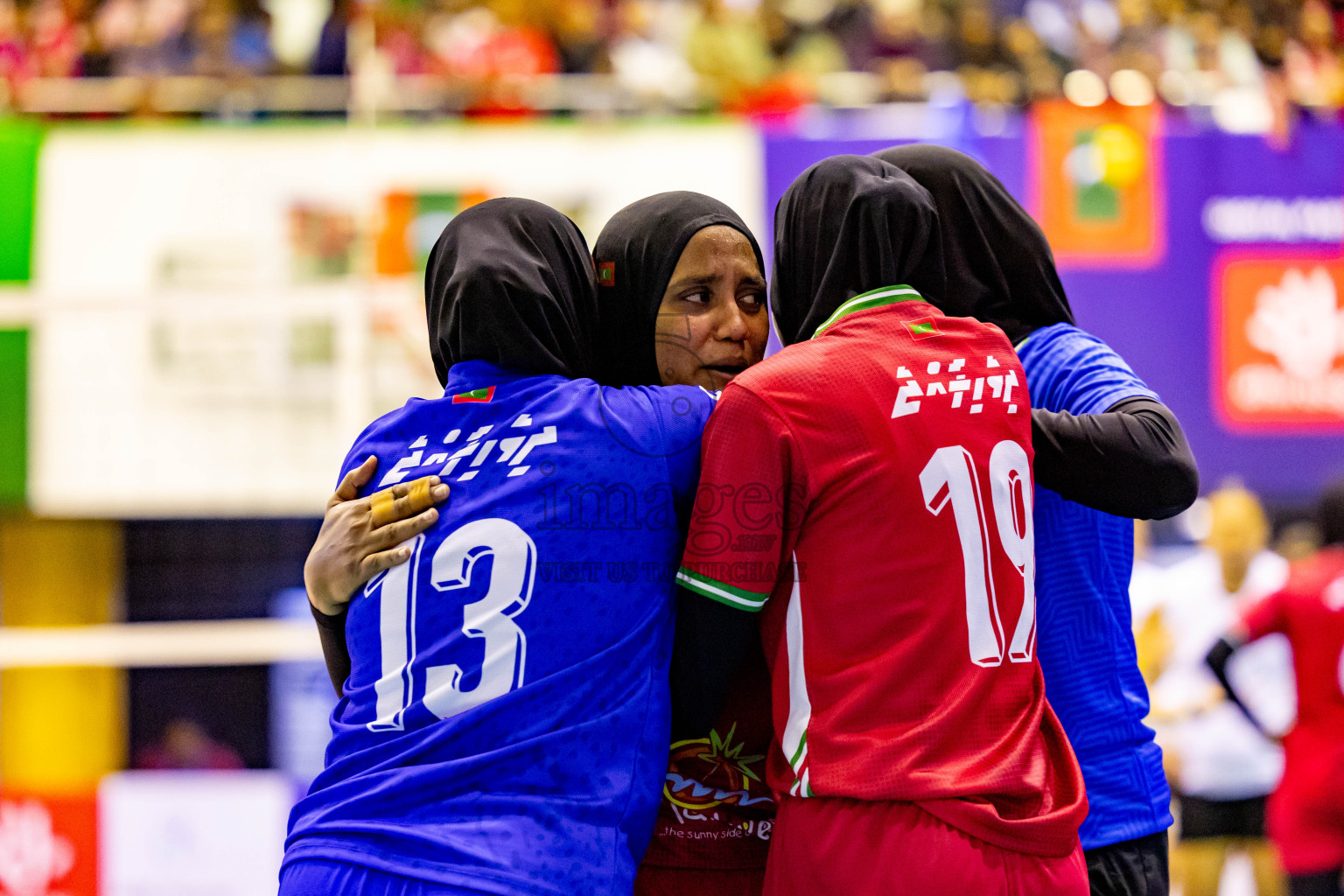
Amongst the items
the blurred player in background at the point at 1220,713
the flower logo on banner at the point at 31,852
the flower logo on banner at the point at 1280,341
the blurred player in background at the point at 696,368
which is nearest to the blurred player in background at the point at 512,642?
the blurred player in background at the point at 696,368

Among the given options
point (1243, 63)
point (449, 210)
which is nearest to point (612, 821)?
point (449, 210)

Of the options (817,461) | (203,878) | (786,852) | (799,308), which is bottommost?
(203,878)

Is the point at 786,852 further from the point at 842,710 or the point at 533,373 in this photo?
the point at 533,373

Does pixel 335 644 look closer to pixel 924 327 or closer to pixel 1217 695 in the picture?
pixel 924 327

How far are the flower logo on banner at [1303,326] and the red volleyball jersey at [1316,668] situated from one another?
8.26 feet

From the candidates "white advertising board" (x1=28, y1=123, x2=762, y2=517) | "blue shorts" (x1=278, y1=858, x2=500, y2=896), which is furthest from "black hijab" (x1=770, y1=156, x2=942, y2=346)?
"white advertising board" (x1=28, y1=123, x2=762, y2=517)

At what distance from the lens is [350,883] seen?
1.77 meters

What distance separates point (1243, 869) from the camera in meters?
6.20

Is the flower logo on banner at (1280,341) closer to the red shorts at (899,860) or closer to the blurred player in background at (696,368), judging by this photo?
the blurred player in background at (696,368)

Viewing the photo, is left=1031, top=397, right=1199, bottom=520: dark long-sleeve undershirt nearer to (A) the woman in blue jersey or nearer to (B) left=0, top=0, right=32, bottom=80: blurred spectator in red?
(A) the woman in blue jersey

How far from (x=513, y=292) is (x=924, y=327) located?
0.70 meters

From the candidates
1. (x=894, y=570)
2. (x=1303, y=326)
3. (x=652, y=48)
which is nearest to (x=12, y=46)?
(x=652, y=48)

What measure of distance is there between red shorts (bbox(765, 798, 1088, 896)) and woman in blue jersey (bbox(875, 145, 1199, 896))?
316mm

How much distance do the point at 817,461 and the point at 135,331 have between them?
6.56 meters
